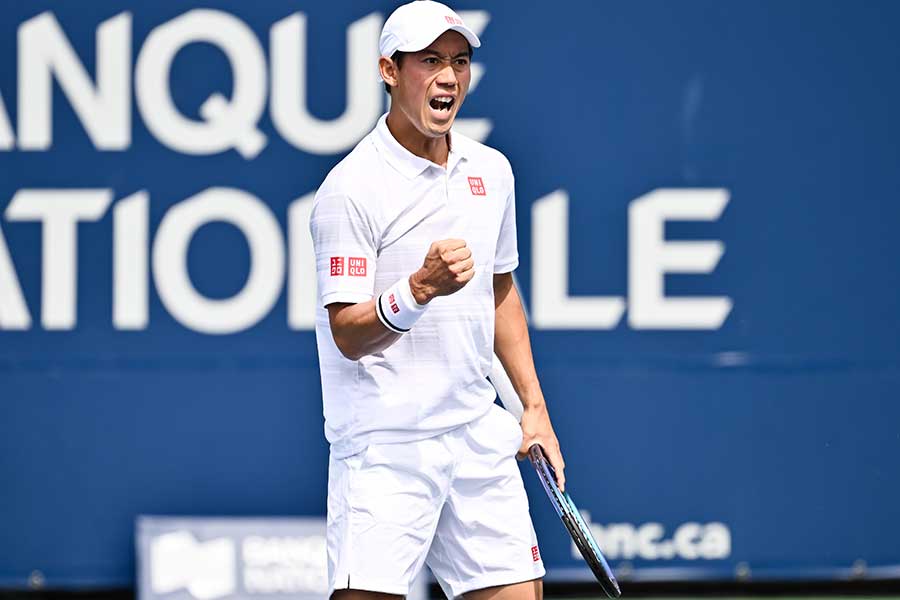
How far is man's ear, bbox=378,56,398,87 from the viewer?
10.9ft

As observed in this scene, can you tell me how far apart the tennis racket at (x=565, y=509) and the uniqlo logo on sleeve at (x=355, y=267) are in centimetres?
59

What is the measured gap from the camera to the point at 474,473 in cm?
340

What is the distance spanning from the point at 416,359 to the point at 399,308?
0.93 feet

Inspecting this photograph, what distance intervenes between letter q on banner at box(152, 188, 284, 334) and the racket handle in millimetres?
1638

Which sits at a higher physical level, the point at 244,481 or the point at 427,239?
the point at 427,239

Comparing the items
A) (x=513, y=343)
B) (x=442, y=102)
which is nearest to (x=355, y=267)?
(x=442, y=102)

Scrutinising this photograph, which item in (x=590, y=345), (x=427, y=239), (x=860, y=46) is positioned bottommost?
(x=590, y=345)

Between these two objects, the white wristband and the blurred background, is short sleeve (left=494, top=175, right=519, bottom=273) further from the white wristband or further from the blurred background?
the blurred background

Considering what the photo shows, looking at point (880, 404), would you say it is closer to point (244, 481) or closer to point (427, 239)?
point (244, 481)

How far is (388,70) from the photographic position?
10.9ft

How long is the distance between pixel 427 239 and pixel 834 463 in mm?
2447

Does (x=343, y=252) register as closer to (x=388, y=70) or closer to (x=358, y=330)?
(x=358, y=330)

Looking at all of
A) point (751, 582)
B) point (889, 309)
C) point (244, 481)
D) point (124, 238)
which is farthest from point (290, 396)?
point (889, 309)

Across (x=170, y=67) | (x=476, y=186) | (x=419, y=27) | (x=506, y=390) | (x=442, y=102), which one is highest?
(x=170, y=67)
